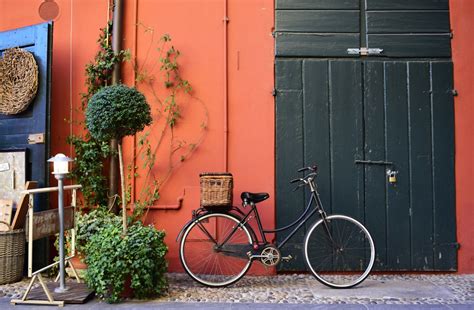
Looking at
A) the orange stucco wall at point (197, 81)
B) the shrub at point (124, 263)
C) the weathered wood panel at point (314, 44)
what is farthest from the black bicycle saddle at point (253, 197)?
the weathered wood panel at point (314, 44)

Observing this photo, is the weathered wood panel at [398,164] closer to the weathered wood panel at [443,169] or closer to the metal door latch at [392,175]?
the metal door latch at [392,175]

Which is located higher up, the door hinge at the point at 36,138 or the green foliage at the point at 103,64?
the green foliage at the point at 103,64

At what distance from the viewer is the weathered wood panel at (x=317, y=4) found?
17.2 feet

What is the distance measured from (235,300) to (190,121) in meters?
2.16

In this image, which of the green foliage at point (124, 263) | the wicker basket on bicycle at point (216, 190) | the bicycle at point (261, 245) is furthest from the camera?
the bicycle at point (261, 245)

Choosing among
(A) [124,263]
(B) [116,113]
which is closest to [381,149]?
(B) [116,113]

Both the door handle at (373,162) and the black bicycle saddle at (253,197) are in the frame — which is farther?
the door handle at (373,162)

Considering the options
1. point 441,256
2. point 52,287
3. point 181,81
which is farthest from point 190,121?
point 441,256

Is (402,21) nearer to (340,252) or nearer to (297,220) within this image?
(297,220)

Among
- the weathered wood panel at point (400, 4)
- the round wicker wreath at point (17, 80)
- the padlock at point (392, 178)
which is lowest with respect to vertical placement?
the padlock at point (392, 178)

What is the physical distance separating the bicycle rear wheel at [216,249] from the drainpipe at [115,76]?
3.44 feet

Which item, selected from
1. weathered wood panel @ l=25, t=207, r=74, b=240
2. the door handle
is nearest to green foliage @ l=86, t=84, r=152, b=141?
weathered wood panel @ l=25, t=207, r=74, b=240

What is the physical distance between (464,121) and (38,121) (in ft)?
16.3

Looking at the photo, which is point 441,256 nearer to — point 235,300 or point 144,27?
point 235,300
